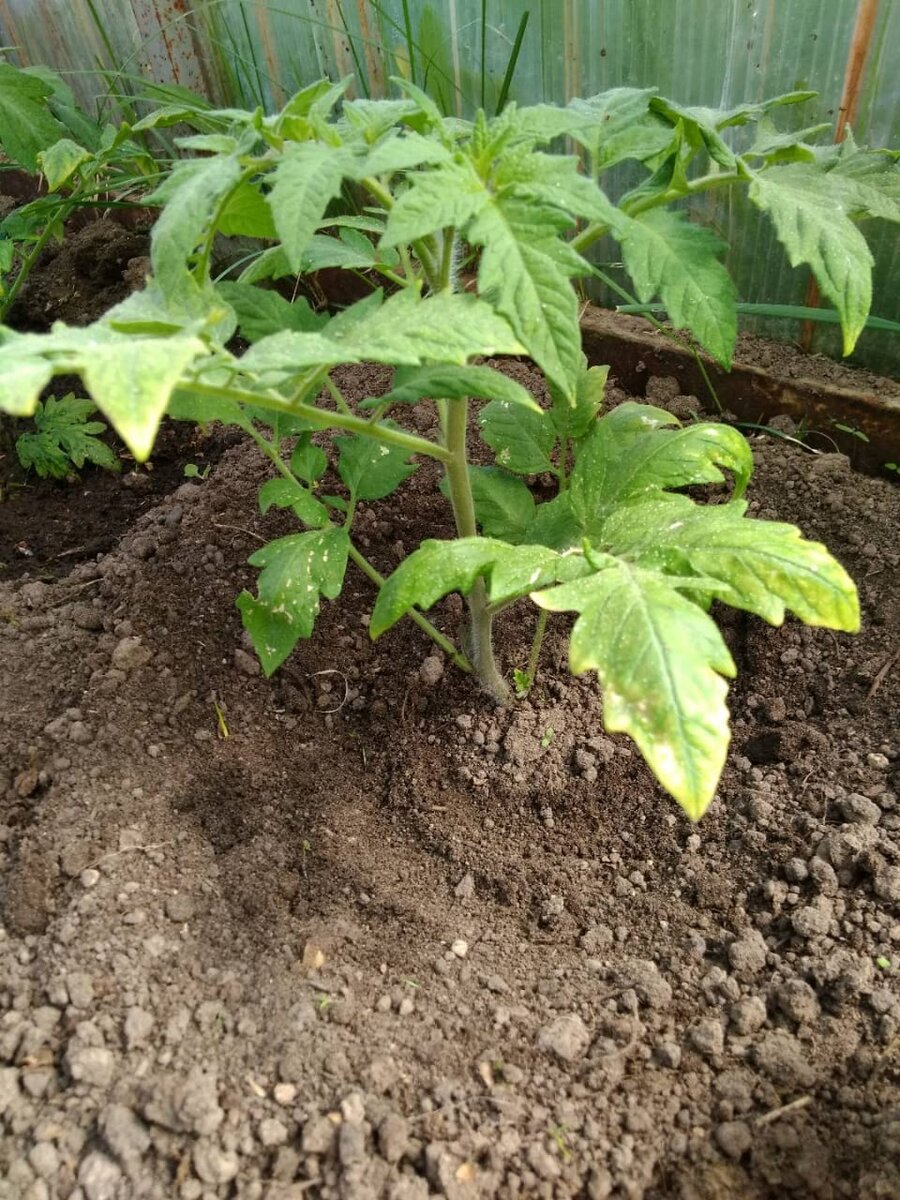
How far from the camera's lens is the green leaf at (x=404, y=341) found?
99 centimetres

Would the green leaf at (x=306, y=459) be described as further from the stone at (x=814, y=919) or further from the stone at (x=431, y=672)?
the stone at (x=814, y=919)

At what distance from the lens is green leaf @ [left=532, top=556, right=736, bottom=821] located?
1.01 meters

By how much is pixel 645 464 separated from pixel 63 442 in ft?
6.09

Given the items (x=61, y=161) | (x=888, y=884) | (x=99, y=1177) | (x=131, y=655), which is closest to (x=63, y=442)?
(x=61, y=161)

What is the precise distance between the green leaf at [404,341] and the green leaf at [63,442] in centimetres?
171

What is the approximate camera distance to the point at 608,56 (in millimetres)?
2365

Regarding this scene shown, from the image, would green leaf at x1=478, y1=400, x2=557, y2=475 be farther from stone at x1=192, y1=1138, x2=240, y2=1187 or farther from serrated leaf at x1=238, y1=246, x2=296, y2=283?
stone at x1=192, y1=1138, x2=240, y2=1187

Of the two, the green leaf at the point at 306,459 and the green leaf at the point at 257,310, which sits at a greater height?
the green leaf at the point at 257,310

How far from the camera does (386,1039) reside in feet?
4.58

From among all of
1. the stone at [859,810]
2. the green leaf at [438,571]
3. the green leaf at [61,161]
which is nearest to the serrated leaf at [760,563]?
the green leaf at [438,571]

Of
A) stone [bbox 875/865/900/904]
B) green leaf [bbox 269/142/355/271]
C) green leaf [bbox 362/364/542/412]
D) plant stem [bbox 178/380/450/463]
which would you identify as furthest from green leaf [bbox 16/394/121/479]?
stone [bbox 875/865/900/904]

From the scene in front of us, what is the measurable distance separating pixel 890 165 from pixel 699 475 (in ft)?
1.71

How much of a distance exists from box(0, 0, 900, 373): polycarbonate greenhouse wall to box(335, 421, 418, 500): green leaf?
47.4 inches

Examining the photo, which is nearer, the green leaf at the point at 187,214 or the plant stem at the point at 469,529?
the green leaf at the point at 187,214
